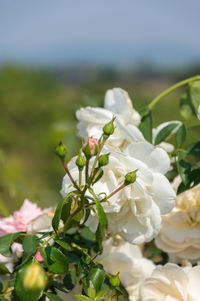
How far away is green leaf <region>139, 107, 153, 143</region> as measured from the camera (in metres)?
0.41

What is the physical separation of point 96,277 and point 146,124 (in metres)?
0.18

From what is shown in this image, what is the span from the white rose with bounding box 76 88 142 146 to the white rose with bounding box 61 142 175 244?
0.05 meters

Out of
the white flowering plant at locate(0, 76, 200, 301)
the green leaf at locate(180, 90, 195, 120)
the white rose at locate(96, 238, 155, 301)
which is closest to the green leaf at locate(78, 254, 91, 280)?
the white flowering plant at locate(0, 76, 200, 301)

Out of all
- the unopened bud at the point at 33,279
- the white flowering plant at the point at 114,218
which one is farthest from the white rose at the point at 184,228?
the unopened bud at the point at 33,279

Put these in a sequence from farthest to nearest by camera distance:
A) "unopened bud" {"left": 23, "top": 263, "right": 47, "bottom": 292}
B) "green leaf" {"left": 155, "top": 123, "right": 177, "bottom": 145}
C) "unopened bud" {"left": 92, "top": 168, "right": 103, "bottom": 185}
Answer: "green leaf" {"left": 155, "top": 123, "right": 177, "bottom": 145} < "unopened bud" {"left": 92, "top": 168, "right": 103, "bottom": 185} < "unopened bud" {"left": 23, "top": 263, "right": 47, "bottom": 292}

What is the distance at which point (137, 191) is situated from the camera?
1.11 feet

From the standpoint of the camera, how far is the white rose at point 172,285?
35cm

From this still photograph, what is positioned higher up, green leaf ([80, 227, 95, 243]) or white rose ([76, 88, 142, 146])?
white rose ([76, 88, 142, 146])

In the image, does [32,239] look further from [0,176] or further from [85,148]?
[0,176]

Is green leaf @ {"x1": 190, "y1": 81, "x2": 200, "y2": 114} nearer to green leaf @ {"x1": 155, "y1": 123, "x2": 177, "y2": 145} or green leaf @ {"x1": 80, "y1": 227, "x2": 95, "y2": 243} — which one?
green leaf @ {"x1": 155, "y1": 123, "x2": 177, "y2": 145}

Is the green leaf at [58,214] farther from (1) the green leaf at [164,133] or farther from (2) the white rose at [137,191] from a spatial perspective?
(1) the green leaf at [164,133]

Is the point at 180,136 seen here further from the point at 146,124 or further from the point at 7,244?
the point at 7,244

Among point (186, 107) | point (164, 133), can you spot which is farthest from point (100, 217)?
point (186, 107)

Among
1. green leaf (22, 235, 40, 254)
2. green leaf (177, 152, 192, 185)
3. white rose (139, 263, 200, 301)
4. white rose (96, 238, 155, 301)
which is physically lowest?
white rose (139, 263, 200, 301)
